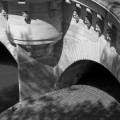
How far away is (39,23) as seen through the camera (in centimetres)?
626

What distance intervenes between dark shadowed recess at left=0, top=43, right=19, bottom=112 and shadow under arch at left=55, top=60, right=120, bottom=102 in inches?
59.2

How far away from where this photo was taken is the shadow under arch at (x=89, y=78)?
748cm

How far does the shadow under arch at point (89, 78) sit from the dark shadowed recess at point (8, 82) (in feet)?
4.93

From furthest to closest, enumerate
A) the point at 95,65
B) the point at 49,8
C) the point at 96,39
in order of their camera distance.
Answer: the point at 95,65 < the point at 49,8 < the point at 96,39

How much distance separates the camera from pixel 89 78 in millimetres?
8328

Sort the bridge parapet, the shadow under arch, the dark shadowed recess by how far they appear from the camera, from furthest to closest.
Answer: the dark shadowed recess, the shadow under arch, the bridge parapet

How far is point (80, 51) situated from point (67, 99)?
4.91 feet

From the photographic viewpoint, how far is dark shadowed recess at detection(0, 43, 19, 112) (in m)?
8.27

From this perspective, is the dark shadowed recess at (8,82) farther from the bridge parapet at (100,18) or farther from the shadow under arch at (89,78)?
the bridge parapet at (100,18)

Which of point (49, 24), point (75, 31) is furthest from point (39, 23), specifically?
point (75, 31)

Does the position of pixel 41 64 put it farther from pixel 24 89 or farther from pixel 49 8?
pixel 49 8

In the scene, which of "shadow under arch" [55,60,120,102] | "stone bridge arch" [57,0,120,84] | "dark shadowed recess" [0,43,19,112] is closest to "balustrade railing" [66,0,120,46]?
"stone bridge arch" [57,0,120,84]

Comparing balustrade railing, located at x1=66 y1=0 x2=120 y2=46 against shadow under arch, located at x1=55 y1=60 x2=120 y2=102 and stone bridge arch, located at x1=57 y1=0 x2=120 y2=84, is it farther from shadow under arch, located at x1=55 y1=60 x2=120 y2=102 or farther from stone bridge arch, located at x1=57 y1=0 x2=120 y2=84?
shadow under arch, located at x1=55 y1=60 x2=120 y2=102

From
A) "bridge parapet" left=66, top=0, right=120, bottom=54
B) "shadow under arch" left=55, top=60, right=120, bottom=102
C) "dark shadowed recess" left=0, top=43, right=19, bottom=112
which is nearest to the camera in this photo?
"bridge parapet" left=66, top=0, right=120, bottom=54
